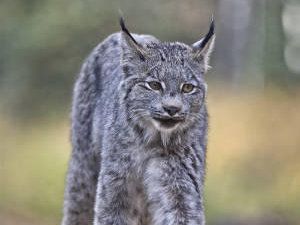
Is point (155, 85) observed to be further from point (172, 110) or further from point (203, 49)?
point (203, 49)

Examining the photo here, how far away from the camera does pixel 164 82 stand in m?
7.81

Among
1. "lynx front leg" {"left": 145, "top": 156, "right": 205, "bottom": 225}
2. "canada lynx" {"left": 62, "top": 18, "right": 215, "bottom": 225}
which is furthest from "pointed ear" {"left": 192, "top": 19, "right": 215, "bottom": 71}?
"lynx front leg" {"left": 145, "top": 156, "right": 205, "bottom": 225}

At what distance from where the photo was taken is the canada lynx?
7.82m

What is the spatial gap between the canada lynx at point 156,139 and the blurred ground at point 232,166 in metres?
5.98

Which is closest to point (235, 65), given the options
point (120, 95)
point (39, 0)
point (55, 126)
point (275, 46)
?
point (275, 46)

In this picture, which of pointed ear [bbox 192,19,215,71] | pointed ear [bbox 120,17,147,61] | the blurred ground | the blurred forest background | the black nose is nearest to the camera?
the black nose

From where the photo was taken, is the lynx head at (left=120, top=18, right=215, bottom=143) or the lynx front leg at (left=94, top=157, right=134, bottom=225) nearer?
the lynx head at (left=120, top=18, right=215, bottom=143)

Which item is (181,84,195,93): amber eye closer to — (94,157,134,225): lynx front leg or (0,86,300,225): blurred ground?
(94,157,134,225): lynx front leg

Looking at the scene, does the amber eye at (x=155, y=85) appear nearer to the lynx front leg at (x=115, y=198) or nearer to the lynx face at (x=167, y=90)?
the lynx face at (x=167, y=90)

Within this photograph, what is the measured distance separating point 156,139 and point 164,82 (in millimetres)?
426

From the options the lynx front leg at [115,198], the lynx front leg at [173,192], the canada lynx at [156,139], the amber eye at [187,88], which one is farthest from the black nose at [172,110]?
the lynx front leg at [115,198]

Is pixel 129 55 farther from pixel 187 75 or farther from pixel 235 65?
pixel 235 65

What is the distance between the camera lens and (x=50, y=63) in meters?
20.6

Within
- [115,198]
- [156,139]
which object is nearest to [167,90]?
[156,139]
